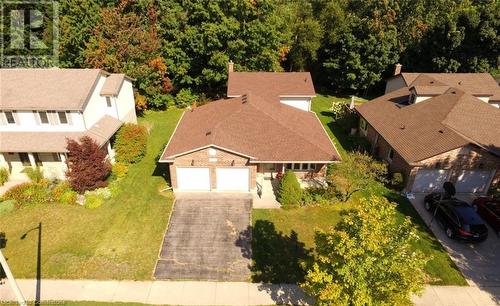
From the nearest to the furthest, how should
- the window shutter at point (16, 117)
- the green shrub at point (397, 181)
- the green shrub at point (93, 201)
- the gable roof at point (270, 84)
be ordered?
the green shrub at point (93, 201) < the green shrub at point (397, 181) < the window shutter at point (16, 117) < the gable roof at point (270, 84)

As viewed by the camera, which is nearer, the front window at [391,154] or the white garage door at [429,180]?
the white garage door at [429,180]

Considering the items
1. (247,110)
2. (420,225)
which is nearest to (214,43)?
(247,110)

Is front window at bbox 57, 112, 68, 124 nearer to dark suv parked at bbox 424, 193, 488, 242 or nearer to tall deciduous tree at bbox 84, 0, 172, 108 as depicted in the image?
tall deciduous tree at bbox 84, 0, 172, 108

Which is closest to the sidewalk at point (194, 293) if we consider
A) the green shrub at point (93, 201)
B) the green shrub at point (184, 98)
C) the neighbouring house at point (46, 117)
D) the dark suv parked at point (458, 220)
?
the dark suv parked at point (458, 220)

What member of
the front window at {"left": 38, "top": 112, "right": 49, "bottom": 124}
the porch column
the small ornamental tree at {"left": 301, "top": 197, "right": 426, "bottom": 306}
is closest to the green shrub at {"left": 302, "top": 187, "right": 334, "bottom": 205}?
the small ornamental tree at {"left": 301, "top": 197, "right": 426, "bottom": 306}

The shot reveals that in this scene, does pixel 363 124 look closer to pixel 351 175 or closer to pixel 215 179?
pixel 351 175

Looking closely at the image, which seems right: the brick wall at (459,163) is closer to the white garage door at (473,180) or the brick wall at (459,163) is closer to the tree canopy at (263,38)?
the white garage door at (473,180)
